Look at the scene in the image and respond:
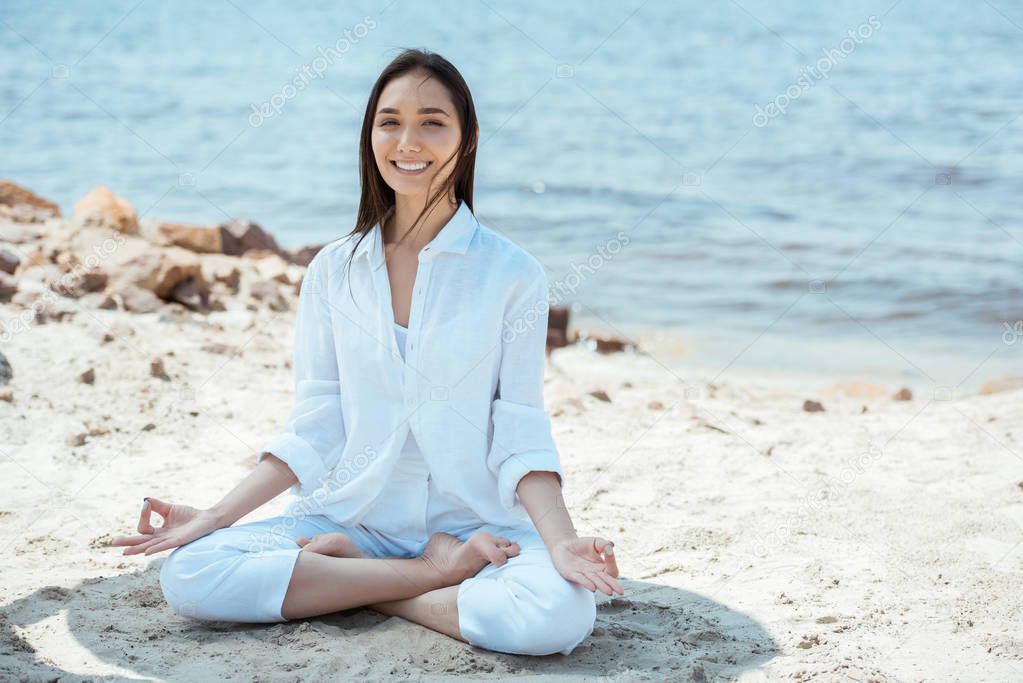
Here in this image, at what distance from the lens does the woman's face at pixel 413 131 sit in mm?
2768

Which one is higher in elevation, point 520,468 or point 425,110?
point 425,110

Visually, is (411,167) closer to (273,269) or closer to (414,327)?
(414,327)

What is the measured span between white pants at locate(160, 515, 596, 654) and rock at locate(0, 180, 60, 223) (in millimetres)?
4790

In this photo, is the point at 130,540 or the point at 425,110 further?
the point at 425,110

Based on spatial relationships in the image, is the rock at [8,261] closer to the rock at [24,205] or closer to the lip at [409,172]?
the rock at [24,205]

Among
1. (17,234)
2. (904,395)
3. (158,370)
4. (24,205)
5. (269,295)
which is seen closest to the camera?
(158,370)

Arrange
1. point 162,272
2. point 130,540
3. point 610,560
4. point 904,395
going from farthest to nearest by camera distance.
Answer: point 162,272 → point 904,395 → point 130,540 → point 610,560

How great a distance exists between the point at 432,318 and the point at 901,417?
263 centimetres

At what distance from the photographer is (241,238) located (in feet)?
22.9

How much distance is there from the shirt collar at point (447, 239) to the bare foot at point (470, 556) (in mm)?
736

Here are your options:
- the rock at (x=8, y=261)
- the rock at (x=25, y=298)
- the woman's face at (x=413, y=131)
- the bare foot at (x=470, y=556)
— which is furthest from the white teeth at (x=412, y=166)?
the rock at (x=8, y=261)

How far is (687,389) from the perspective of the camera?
208 inches

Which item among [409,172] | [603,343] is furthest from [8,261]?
[409,172]

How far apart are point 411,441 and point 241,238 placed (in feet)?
14.6
